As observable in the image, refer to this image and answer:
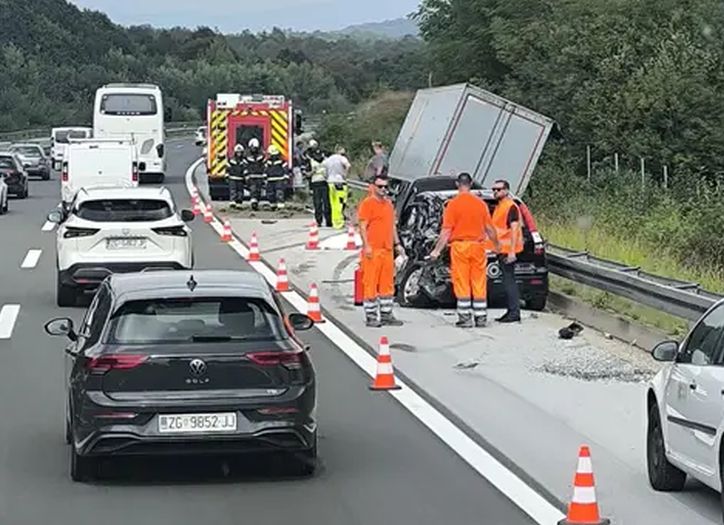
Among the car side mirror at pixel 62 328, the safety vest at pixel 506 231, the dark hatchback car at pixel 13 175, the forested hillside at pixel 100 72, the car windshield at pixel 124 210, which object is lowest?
the forested hillside at pixel 100 72

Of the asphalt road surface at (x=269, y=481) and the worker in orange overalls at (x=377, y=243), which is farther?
the worker in orange overalls at (x=377, y=243)

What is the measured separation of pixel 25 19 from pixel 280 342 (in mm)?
129176

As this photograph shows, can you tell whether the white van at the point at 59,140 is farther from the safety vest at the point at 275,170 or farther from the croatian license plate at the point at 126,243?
the croatian license plate at the point at 126,243

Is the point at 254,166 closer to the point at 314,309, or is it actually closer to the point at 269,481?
the point at 314,309

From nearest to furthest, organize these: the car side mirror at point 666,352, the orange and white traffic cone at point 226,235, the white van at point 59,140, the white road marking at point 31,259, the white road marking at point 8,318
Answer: the car side mirror at point 666,352 < the white road marking at point 8,318 < the white road marking at point 31,259 < the orange and white traffic cone at point 226,235 < the white van at point 59,140

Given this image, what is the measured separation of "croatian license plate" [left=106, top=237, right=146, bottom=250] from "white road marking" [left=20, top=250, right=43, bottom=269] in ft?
20.4

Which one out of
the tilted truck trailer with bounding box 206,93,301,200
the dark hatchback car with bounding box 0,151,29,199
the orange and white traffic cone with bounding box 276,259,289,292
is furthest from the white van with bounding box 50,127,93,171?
the orange and white traffic cone with bounding box 276,259,289,292

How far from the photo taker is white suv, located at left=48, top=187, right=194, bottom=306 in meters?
22.0

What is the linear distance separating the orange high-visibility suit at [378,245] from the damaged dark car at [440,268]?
1322 millimetres

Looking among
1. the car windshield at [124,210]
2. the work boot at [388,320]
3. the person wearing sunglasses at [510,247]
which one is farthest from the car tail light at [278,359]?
the car windshield at [124,210]

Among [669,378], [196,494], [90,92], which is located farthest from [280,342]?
[90,92]

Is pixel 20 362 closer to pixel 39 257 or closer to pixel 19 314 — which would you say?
pixel 19 314

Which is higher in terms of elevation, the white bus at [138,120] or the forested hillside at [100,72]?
the white bus at [138,120]

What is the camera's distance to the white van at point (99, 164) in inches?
1380
